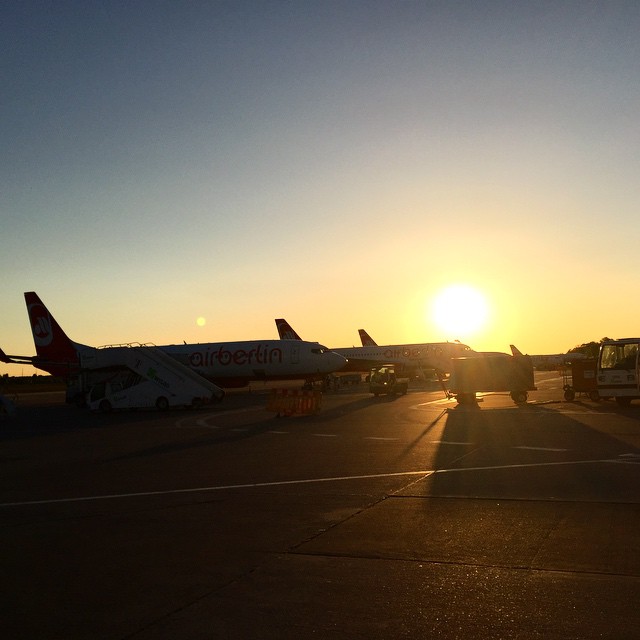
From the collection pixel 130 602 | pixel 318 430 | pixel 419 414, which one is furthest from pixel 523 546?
pixel 419 414

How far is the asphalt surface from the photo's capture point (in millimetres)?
5906

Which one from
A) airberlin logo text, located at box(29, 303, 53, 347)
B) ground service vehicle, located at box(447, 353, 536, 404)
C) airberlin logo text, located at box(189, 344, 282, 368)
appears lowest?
ground service vehicle, located at box(447, 353, 536, 404)

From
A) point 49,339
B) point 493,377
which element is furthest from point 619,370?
point 49,339

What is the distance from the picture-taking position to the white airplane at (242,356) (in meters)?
53.2

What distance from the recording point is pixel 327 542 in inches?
332

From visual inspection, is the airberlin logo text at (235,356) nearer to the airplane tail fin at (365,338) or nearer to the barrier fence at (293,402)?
the barrier fence at (293,402)

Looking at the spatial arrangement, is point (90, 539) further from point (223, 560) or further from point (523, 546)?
point (523, 546)

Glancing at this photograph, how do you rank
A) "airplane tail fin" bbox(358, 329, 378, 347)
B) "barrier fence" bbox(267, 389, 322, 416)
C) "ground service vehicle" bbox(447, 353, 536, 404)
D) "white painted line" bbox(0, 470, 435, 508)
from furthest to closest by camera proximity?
"airplane tail fin" bbox(358, 329, 378, 347)
"ground service vehicle" bbox(447, 353, 536, 404)
"barrier fence" bbox(267, 389, 322, 416)
"white painted line" bbox(0, 470, 435, 508)

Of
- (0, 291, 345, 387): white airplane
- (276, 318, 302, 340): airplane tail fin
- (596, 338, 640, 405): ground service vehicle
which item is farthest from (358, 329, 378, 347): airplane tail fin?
(596, 338, 640, 405): ground service vehicle

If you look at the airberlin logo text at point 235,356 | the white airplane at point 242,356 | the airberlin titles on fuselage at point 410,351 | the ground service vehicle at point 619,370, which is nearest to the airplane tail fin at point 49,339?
the white airplane at point 242,356

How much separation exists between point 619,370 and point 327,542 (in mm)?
25636

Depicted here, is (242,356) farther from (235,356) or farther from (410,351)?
(410,351)

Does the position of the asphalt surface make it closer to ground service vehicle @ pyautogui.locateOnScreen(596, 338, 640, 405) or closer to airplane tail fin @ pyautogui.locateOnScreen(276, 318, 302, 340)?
ground service vehicle @ pyautogui.locateOnScreen(596, 338, 640, 405)

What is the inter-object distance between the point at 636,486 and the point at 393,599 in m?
7.10
